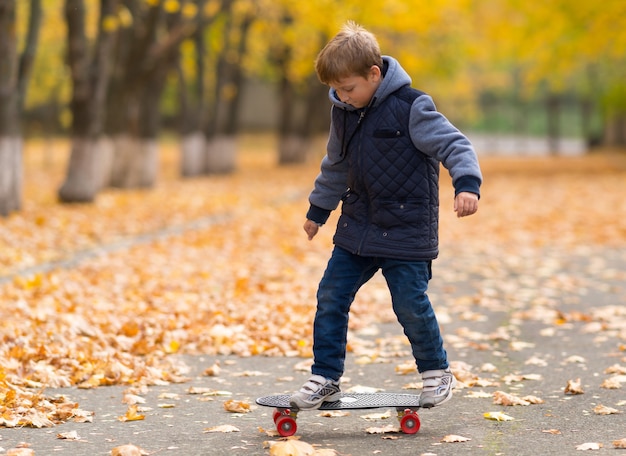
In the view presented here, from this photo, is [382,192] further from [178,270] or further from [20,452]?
[178,270]

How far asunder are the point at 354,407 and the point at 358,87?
1437 mm

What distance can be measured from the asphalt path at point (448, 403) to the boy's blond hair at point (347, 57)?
1.60 metres

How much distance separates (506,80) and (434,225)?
6628cm

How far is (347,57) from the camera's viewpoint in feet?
15.8

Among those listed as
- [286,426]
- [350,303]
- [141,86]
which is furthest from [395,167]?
[141,86]

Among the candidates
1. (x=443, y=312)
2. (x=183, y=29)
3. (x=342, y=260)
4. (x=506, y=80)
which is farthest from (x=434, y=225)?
(x=506, y=80)

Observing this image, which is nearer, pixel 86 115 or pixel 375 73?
pixel 375 73

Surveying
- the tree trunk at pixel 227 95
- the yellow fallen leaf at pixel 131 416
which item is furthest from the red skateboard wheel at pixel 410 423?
the tree trunk at pixel 227 95

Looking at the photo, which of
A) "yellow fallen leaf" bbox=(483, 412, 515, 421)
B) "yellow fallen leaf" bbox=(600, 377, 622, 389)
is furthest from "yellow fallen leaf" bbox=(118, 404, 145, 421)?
"yellow fallen leaf" bbox=(600, 377, 622, 389)

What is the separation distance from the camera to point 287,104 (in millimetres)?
40312

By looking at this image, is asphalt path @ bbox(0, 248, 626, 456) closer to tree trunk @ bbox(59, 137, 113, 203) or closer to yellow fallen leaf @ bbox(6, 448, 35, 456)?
yellow fallen leaf @ bbox(6, 448, 35, 456)

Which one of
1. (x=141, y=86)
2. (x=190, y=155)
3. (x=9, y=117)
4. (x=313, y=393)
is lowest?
(x=313, y=393)

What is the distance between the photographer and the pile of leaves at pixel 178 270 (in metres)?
6.89

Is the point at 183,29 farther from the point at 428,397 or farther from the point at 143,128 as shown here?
the point at 428,397
